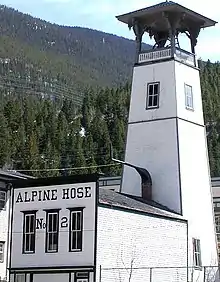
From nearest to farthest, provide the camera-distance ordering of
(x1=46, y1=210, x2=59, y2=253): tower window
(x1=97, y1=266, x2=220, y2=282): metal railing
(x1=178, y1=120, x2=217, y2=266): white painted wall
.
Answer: (x1=97, y1=266, x2=220, y2=282): metal railing → (x1=46, y1=210, x2=59, y2=253): tower window → (x1=178, y1=120, x2=217, y2=266): white painted wall

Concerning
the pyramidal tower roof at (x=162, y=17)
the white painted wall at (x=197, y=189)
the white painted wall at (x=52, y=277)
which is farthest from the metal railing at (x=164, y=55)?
the white painted wall at (x=52, y=277)

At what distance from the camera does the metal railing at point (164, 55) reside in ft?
134

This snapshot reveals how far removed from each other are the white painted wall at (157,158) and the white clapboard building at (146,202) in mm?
53

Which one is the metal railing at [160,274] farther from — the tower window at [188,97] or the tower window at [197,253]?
the tower window at [188,97]

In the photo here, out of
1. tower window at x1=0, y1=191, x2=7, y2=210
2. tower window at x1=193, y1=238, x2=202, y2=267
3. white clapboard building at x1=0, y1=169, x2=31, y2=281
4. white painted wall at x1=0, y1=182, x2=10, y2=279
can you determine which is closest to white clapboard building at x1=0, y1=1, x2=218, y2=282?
tower window at x1=193, y1=238, x2=202, y2=267

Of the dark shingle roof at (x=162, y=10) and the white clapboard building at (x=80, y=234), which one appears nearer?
the white clapboard building at (x=80, y=234)

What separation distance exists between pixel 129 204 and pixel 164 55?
9.91 m

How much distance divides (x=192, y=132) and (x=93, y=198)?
9916mm

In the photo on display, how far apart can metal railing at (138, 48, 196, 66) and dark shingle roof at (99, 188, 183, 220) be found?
8.39 metres

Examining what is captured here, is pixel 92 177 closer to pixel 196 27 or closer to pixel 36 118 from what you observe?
pixel 196 27

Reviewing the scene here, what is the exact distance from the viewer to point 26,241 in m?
34.2

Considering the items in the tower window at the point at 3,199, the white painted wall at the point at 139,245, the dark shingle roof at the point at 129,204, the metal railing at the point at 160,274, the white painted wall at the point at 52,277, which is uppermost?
the tower window at the point at 3,199

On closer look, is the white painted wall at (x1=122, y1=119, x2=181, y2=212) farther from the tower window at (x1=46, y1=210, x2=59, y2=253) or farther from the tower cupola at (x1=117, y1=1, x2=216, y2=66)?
the tower window at (x1=46, y1=210, x2=59, y2=253)

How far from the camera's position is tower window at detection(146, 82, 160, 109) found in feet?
133
